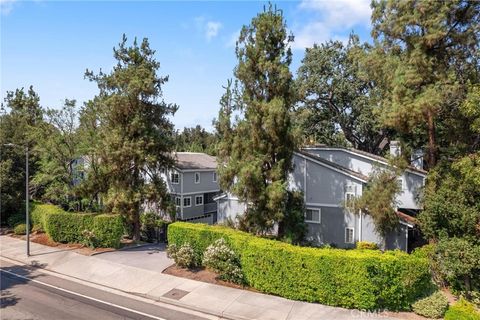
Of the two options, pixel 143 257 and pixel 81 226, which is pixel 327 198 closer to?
pixel 143 257

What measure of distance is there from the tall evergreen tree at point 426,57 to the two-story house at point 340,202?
5371 mm

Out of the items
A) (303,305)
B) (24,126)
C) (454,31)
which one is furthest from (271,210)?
(24,126)

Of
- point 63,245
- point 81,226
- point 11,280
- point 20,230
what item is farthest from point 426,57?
point 20,230

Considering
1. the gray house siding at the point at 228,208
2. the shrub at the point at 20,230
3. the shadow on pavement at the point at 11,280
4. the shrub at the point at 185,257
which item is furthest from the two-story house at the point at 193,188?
the shadow on pavement at the point at 11,280

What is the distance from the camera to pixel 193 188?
3594 centimetres

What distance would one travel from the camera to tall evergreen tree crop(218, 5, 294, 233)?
19.3m

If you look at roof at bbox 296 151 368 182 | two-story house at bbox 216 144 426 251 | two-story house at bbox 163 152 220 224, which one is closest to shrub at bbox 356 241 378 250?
two-story house at bbox 216 144 426 251

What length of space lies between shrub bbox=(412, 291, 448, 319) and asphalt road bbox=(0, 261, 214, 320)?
8.72 metres

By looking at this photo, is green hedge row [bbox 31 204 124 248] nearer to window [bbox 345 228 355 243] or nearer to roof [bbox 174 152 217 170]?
roof [bbox 174 152 217 170]

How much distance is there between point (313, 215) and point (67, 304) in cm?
1659

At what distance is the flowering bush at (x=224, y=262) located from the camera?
17.0m

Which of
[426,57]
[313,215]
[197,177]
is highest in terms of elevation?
[426,57]

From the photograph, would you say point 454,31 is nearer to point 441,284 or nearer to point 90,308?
point 441,284

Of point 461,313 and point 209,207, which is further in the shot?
point 209,207
